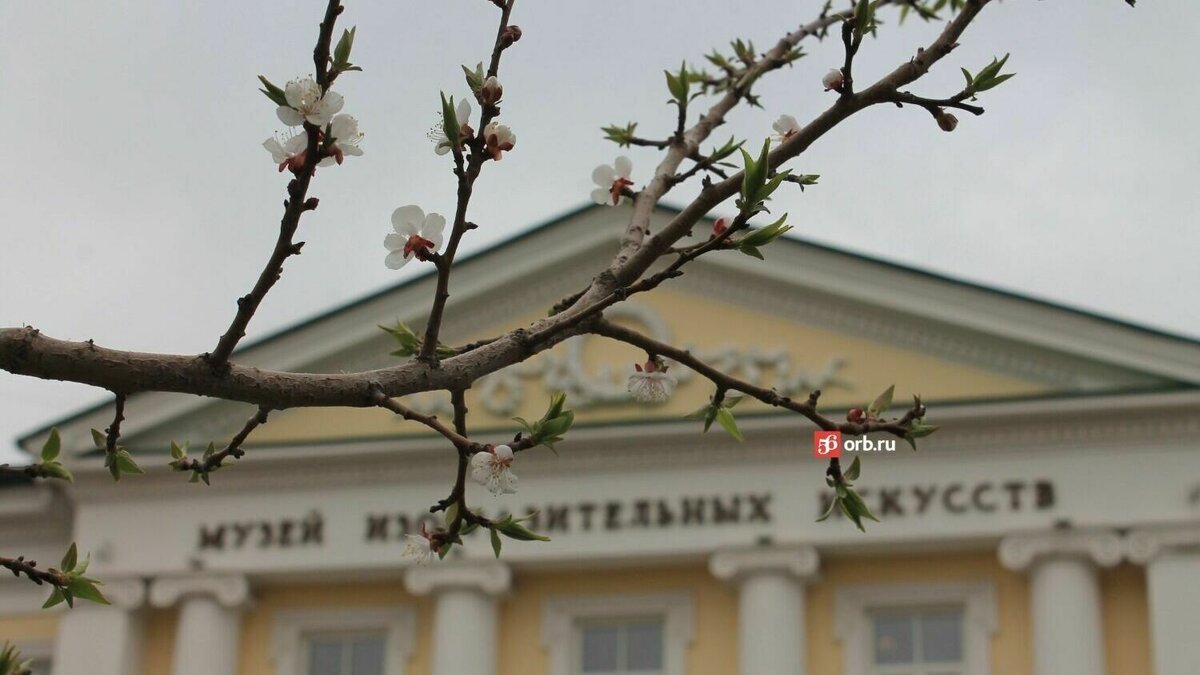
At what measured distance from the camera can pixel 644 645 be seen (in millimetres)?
18234

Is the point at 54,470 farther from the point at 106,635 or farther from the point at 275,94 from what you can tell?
the point at 106,635

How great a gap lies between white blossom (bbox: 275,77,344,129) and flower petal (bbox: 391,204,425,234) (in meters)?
0.65

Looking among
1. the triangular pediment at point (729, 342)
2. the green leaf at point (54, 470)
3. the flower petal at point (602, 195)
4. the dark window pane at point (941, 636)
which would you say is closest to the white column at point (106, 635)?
the triangular pediment at point (729, 342)

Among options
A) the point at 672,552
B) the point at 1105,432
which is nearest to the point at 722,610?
the point at 672,552

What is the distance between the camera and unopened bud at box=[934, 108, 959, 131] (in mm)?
5914

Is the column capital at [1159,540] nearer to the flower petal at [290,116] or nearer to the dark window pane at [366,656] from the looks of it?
the dark window pane at [366,656]

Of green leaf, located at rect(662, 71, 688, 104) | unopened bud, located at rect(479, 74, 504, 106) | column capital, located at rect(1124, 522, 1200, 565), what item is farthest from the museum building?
unopened bud, located at rect(479, 74, 504, 106)

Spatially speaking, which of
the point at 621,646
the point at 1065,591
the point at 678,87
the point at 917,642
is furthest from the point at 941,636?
the point at 678,87

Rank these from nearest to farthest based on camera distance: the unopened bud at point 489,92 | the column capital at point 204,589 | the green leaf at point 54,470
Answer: the unopened bud at point 489,92 < the green leaf at point 54,470 < the column capital at point 204,589

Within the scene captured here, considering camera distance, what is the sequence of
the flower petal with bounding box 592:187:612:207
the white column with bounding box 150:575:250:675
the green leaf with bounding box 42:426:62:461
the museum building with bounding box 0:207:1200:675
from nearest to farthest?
the green leaf with bounding box 42:426:62:461 < the flower petal with bounding box 592:187:612:207 < the museum building with bounding box 0:207:1200:675 < the white column with bounding box 150:575:250:675

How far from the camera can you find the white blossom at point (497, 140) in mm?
5082

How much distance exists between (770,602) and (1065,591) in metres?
2.70

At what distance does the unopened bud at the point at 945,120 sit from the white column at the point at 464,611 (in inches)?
500

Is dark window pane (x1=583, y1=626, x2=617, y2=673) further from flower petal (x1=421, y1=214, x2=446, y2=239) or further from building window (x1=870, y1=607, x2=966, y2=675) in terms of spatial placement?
flower petal (x1=421, y1=214, x2=446, y2=239)
